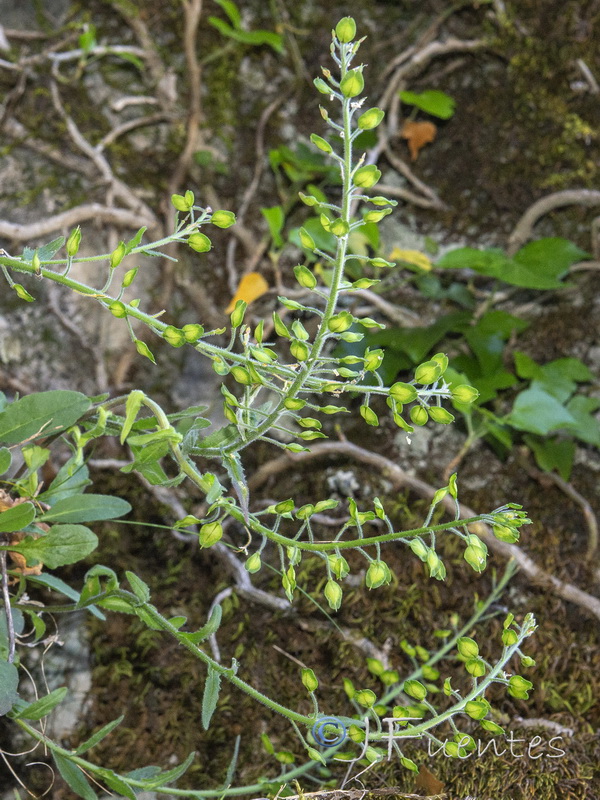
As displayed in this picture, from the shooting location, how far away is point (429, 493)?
1444mm

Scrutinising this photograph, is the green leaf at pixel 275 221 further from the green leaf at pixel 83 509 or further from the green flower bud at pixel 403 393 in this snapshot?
the green flower bud at pixel 403 393

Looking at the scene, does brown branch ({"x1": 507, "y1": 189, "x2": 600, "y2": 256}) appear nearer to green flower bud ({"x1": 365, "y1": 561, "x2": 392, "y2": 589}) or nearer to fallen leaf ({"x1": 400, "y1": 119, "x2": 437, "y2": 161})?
fallen leaf ({"x1": 400, "y1": 119, "x2": 437, "y2": 161})

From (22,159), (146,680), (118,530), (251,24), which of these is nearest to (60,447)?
(118,530)

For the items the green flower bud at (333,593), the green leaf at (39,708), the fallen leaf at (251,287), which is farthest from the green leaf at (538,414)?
the green leaf at (39,708)

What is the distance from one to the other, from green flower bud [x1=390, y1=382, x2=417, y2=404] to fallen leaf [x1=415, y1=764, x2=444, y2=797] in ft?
1.93

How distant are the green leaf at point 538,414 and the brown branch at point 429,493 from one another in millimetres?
206

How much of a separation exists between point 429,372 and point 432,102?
1.31 metres

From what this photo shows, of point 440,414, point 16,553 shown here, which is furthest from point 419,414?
point 16,553

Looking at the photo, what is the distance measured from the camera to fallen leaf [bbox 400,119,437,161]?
6.16ft

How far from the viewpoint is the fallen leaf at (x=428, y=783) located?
101 cm

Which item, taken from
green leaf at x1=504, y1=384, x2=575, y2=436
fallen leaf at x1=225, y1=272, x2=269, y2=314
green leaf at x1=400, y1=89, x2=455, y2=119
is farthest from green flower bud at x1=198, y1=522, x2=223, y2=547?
green leaf at x1=400, y1=89, x2=455, y2=119

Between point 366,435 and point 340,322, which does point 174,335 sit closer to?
point 340,322

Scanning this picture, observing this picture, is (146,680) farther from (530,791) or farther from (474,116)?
(474,116)

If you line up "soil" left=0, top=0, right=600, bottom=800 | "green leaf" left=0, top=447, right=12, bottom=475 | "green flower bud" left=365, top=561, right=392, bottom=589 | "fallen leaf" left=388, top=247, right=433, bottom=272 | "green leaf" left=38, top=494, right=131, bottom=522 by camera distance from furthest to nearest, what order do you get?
"fallen leaf" left=388, top=247, right=433, bottom=272, "soil" left=0, top=0, right=600, bottom=800, "green leaf" left=38, top=494, right=131, bottom=522, "green leaf" left=0, top=447, right=12, bottom=475, "green flower bud" left=365, top=561, right=392, bottom=589
